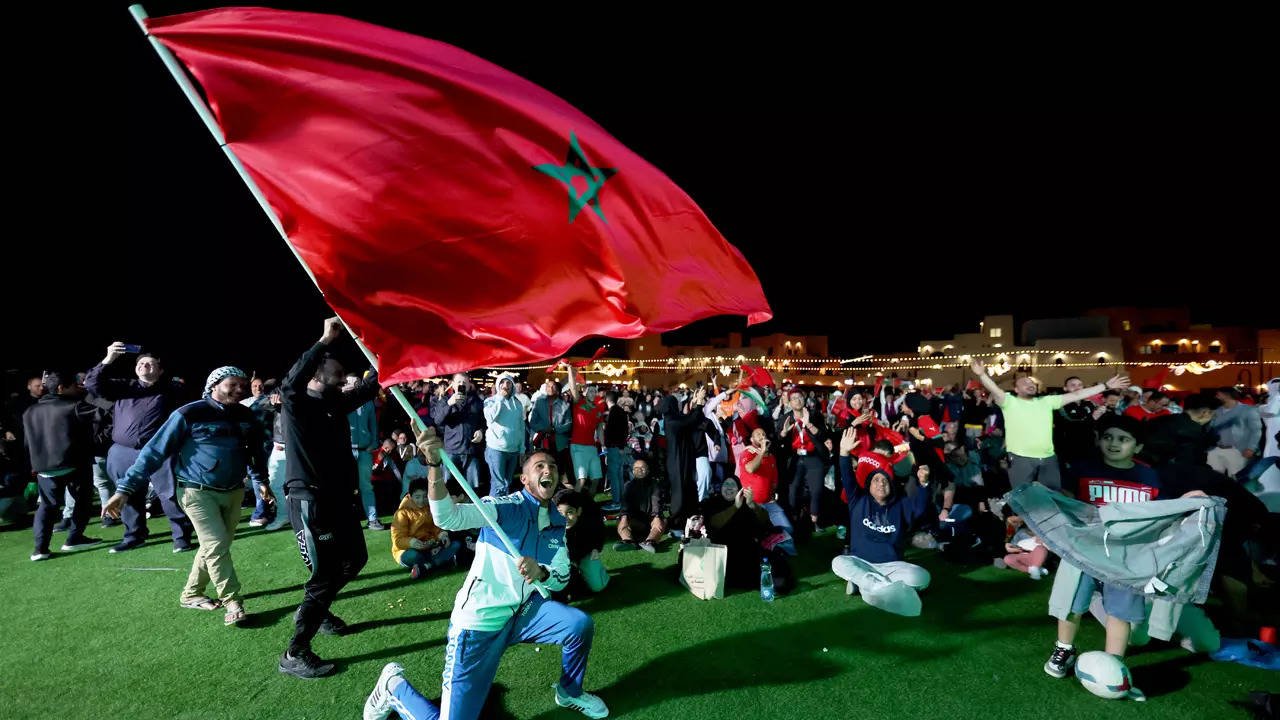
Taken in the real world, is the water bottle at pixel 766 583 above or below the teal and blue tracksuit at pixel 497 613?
below

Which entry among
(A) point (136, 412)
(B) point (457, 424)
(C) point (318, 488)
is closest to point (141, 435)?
(A) point (136, 412)

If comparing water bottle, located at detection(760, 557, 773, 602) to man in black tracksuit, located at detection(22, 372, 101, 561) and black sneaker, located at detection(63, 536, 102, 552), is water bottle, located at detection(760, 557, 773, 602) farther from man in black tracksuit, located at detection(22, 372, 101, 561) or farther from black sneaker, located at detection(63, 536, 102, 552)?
black sneaker, located at detection(63, 536, 102, 552)

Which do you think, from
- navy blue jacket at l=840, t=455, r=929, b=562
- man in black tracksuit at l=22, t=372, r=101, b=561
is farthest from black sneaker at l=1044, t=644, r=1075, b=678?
man in black tracksuit at l=22, t=372, r=101, b=561

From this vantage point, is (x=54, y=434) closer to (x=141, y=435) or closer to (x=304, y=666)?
(x=141, y=435)

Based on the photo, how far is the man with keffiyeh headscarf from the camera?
4965 millimetres

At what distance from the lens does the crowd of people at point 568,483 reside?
3.58 metres

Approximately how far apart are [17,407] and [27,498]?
1.56 m

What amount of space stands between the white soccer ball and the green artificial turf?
81mm

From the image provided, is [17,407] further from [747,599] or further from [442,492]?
[747,599]

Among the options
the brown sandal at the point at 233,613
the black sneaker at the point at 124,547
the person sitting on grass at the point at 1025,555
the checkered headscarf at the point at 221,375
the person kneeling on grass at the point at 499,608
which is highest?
the checkered headscarf at the point at 221,375

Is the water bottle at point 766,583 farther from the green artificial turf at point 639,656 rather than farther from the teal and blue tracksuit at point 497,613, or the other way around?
the teal and blue tracksuit at point 497,613

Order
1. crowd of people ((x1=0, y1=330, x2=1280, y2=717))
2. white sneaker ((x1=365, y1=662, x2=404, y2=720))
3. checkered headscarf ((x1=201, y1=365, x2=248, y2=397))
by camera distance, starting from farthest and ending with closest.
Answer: checkered headscarf ((x1=201, y1=365, x2=248, y2=397)) < crowd of people ((x1=0, y1=330, x2=1280, y2=717)) < white sneaker ((x1=365, y1=662, x2=404, y2=720))

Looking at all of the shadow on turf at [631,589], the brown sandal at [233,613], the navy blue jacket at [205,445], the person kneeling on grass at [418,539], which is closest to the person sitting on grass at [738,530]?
the shadow on turf at [631,589]

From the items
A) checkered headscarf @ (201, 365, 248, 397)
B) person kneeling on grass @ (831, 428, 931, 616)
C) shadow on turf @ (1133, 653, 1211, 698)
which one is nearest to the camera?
shadow on turf @ (1133, 653, 1211, 698)
